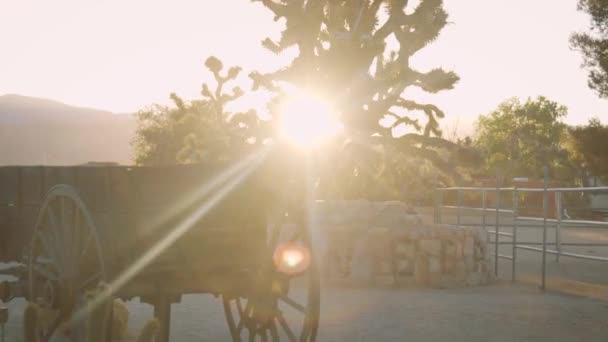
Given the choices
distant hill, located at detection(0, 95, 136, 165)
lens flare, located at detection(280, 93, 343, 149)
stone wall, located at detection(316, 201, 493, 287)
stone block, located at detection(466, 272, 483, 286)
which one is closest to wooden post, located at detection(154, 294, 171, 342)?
stone wall, located at detection(316, 201, 493, 287)

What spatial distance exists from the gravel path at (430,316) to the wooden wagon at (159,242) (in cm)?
216

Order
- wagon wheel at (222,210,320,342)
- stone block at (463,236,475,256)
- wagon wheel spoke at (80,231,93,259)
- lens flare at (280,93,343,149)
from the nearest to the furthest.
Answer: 1. wagon wheel spoke at (80,231,93,259)
2. wagon wheel at (222,210,320,342)
3. stone block at (463,236,475,256)
4. lens flare at (280,93,343,149)

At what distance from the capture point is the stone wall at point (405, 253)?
40.2 ft

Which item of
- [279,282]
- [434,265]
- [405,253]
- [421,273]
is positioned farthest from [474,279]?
[279,282]

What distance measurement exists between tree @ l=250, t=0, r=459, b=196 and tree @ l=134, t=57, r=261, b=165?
1473mm

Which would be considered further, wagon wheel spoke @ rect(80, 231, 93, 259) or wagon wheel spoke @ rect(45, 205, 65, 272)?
wagon wheel spoke @ rect(45, 205, 65, 272)

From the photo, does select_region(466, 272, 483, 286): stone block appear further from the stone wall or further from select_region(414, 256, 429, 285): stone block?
select_region(414, 256, 429, 285): stone block

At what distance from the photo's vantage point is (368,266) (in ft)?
40.3

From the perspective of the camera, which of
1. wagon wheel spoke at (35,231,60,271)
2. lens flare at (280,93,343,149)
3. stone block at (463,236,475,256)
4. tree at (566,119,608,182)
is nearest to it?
wagon wheel spoke at (35,231,60,271)

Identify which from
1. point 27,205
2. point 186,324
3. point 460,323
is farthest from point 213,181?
point 460,323

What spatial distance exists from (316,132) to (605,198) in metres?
25.8

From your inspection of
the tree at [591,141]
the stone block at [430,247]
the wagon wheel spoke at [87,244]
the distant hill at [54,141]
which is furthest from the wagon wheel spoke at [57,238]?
the distant hill at [54,141]

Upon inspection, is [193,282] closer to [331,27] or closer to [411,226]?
[411,226]

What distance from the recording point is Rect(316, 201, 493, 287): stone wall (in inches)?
482
